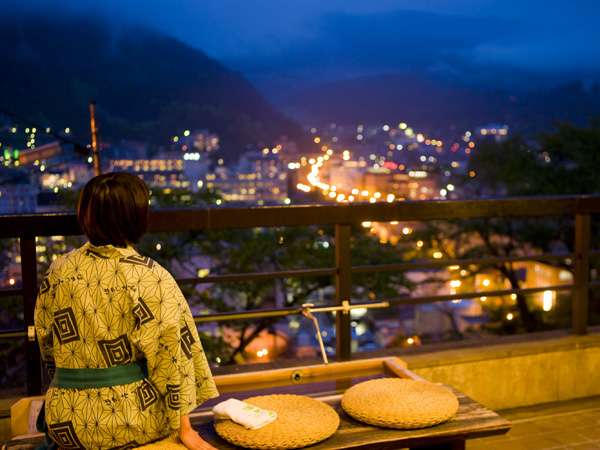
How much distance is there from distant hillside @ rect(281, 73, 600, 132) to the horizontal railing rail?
14541 millimetres

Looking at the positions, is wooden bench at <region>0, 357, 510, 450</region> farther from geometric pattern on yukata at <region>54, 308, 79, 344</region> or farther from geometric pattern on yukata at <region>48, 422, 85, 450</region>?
geometric pattern on yukata at <region>54, 308, 79, 344</region>

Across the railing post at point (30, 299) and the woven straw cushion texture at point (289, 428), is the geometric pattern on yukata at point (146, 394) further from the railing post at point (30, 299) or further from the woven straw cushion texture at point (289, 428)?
the railing post at point (30, 299)

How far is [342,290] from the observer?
336 cm

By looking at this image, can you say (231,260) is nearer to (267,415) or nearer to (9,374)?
(9,374)

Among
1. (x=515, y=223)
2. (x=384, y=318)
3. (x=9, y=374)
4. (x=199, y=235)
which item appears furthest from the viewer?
(x=384, y=318)

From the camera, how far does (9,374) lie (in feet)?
33.2

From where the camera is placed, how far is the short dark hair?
170cm

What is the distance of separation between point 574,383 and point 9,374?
8933 millimetres

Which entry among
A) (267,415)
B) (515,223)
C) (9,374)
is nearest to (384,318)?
(515,223)

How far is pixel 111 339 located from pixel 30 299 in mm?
1305

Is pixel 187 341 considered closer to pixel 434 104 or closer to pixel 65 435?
pixel 65 435

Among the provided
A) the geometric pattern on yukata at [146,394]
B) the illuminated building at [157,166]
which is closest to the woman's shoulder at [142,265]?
the geometric pattern on yukata at [146,394]

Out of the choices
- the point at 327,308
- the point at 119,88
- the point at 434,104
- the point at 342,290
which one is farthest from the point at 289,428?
the point at 434,104

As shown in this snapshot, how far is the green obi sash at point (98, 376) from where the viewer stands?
176cm
